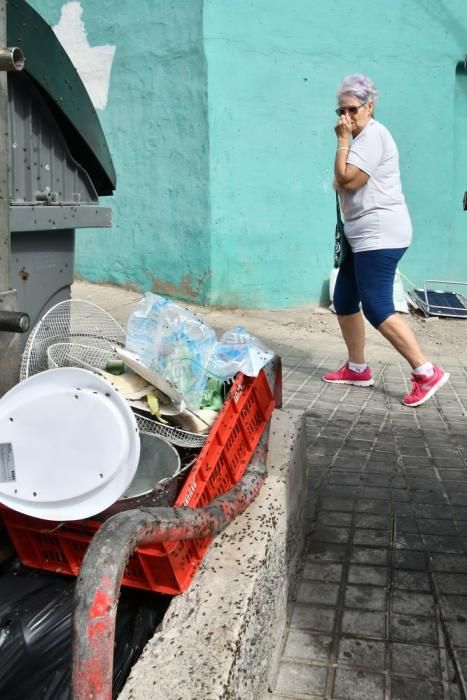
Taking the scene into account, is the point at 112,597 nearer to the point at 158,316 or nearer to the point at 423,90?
the point at 158,316

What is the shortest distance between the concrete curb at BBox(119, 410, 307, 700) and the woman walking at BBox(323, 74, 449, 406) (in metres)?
2.33

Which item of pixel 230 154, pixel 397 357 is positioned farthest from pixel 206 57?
pixel 397 357

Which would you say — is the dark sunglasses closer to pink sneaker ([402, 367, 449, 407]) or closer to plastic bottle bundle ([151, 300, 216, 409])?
pink sneaker ([402, 367, 449, 407])

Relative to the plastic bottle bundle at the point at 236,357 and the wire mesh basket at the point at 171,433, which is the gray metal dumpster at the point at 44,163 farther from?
the plastic bottle bundle at the point at 236,357

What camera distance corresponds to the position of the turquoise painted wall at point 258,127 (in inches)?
280

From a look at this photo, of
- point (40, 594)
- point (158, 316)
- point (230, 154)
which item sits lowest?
point (40, 594)

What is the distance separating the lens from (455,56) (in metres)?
7.41

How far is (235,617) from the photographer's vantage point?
72.4 inches

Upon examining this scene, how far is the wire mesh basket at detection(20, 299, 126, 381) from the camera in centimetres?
241

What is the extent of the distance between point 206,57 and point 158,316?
5.11 m

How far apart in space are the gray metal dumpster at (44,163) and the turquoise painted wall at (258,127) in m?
4.29

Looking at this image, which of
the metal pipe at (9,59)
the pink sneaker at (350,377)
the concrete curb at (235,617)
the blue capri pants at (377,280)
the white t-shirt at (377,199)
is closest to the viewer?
the concrete curb at (235,617)

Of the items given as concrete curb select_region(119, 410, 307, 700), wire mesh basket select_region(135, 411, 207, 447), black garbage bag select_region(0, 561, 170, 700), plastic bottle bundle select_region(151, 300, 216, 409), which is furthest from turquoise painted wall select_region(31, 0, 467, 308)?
black garbage bag select_region(0, 561, 170, 700)

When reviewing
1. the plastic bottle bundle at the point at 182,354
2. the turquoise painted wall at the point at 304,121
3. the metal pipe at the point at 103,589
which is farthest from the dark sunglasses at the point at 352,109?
the metal pipe at the point at 103,589
